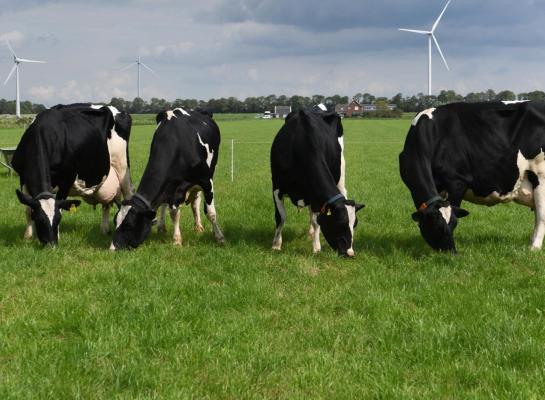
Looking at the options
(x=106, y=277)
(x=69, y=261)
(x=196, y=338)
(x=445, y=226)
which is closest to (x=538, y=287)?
(x=445, y=226)

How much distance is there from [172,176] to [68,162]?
6.01 feet

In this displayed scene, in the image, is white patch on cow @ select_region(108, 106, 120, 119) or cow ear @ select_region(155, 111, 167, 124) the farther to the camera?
white patch on cow @ select_region(108, 106, 120, 119)

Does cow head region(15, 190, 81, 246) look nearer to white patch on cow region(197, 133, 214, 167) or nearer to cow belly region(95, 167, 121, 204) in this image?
cow belly region(95, 167, 121, 204)

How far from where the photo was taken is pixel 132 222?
8.66 metres

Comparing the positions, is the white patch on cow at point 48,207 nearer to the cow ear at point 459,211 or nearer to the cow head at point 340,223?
the cow head at point 340,223

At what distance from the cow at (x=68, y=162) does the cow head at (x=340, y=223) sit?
4014mm

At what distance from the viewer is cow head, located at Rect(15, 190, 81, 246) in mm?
8594

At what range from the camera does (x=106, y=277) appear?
7.39 metres

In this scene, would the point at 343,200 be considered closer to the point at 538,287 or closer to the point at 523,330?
the point at 538,287

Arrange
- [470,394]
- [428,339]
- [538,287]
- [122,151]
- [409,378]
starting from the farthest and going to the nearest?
[122,151] < [538,287] < [428,339] < [409,378] < [470,394]

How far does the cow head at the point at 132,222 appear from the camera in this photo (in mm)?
8641

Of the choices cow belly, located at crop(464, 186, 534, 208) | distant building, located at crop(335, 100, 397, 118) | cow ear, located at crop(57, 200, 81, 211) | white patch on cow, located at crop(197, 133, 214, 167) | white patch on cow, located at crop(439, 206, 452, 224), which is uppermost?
distant building, located at crop(335, 100, 397, 118)

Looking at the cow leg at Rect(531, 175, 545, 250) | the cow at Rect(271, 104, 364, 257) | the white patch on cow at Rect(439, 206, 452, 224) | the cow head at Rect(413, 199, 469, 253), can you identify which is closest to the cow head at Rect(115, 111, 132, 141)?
the cow at Rect(271, 104, 364, 257)

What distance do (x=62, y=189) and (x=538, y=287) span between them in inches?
297
